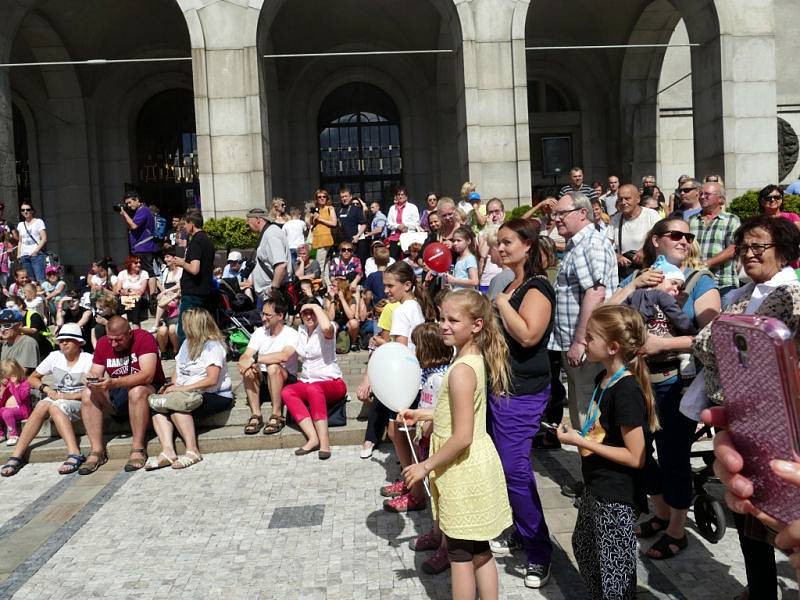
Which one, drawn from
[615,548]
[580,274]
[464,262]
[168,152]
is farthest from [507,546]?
[168,152]

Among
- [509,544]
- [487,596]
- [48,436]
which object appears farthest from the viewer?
[48,436]

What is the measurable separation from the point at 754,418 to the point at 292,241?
10.6 meters

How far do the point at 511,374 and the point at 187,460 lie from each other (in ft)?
13.5

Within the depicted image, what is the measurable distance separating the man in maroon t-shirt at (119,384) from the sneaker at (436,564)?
3.72 m

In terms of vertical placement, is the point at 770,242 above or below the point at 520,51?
below

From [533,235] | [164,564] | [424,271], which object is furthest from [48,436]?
[533,235]

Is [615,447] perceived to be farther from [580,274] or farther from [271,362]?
[271,362]

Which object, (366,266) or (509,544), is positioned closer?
(509,544)

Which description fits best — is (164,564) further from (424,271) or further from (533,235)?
(424,271)

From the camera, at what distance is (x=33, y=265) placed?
1384 cm

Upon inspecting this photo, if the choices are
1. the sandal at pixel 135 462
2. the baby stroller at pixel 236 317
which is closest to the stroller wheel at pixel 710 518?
the sandal at pixel 135 462

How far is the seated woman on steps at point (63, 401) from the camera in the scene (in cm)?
730

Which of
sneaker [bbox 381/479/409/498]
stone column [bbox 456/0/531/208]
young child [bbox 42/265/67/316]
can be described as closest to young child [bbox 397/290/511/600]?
sneaker [bbox 381/479/409/498]

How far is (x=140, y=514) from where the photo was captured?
5.82m
